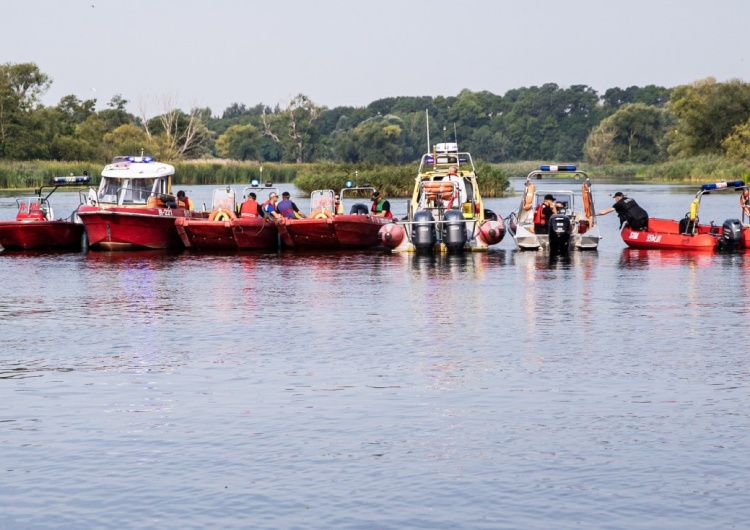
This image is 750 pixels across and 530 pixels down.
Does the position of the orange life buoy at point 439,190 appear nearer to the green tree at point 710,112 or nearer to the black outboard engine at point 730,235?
the black outboard engine at point 730,235

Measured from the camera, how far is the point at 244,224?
35719 millimetres

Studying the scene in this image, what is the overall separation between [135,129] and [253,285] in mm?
109608

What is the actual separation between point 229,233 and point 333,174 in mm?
40768

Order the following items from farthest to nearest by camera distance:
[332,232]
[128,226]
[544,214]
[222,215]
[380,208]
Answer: [380,208]
[222,215]
[128,226]
[332,232]
[544,214]

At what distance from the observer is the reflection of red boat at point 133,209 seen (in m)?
35.8

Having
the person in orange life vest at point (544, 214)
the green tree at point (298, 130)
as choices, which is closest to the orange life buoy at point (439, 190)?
the person in orange life vest at point (544, 214)

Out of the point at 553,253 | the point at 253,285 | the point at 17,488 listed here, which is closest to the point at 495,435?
the point at 17,488

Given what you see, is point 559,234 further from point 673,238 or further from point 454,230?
point 673,238

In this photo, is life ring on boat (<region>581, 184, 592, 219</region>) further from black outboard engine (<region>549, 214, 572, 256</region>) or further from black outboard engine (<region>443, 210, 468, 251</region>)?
black outboard engine (<region>443, 210, 468, 251</region>)

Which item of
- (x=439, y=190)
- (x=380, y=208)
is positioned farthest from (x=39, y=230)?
(x=439, y=190)

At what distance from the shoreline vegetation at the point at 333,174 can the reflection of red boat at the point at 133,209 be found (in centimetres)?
2807

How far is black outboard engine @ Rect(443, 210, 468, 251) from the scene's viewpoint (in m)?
33.5

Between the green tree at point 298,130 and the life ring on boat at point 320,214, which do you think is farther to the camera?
the green tree at point 298,130

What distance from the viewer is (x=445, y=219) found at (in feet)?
111
